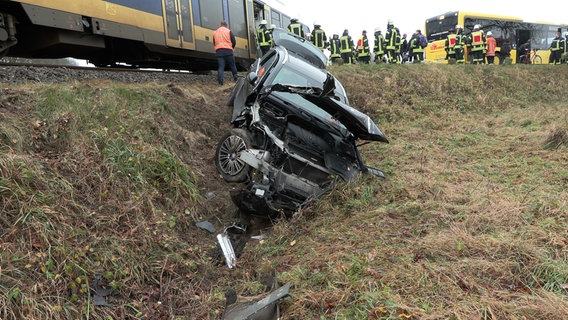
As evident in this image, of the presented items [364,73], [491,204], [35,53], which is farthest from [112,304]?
[364,73]

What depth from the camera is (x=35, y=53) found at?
7531 mm

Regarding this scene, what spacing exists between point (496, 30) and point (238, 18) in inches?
623

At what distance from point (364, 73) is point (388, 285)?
9462 mm

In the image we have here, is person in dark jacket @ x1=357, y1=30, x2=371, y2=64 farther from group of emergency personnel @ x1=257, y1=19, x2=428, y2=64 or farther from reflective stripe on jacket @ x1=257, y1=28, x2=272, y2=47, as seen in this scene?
reflective stripe on jacket @ x1=257, y1=28, x2=272, y2=47

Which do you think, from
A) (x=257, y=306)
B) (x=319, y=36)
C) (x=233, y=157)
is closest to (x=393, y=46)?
(x=319, y=36)

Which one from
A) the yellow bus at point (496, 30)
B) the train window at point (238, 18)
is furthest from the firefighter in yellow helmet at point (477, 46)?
the train window at point (238, 18)

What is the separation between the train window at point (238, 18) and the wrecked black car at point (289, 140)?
21.2 ft

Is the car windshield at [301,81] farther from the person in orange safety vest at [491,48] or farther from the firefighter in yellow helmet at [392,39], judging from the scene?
the person in orange safety vest at [491,48]

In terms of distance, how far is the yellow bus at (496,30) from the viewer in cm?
1978

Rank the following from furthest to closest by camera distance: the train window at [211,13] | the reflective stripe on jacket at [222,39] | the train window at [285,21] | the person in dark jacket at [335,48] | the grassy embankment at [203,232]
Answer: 1. the train window at [285,21]
2. the person in dark jacket at [335,48]
3. the train window at [211,13]
4. the reflective stripe on jacket at [222,39]
5. the grassy embankment at [203,232]

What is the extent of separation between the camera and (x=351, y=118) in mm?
4922

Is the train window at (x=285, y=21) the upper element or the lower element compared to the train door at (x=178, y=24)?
upper

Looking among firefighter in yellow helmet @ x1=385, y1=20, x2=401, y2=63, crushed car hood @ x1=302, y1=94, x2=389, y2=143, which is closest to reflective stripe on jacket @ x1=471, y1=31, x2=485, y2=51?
firefighter in yellow helmet @ x1=385, y1=20, x2=401, y2=63

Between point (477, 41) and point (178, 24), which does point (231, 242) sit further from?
point (477, 41)
